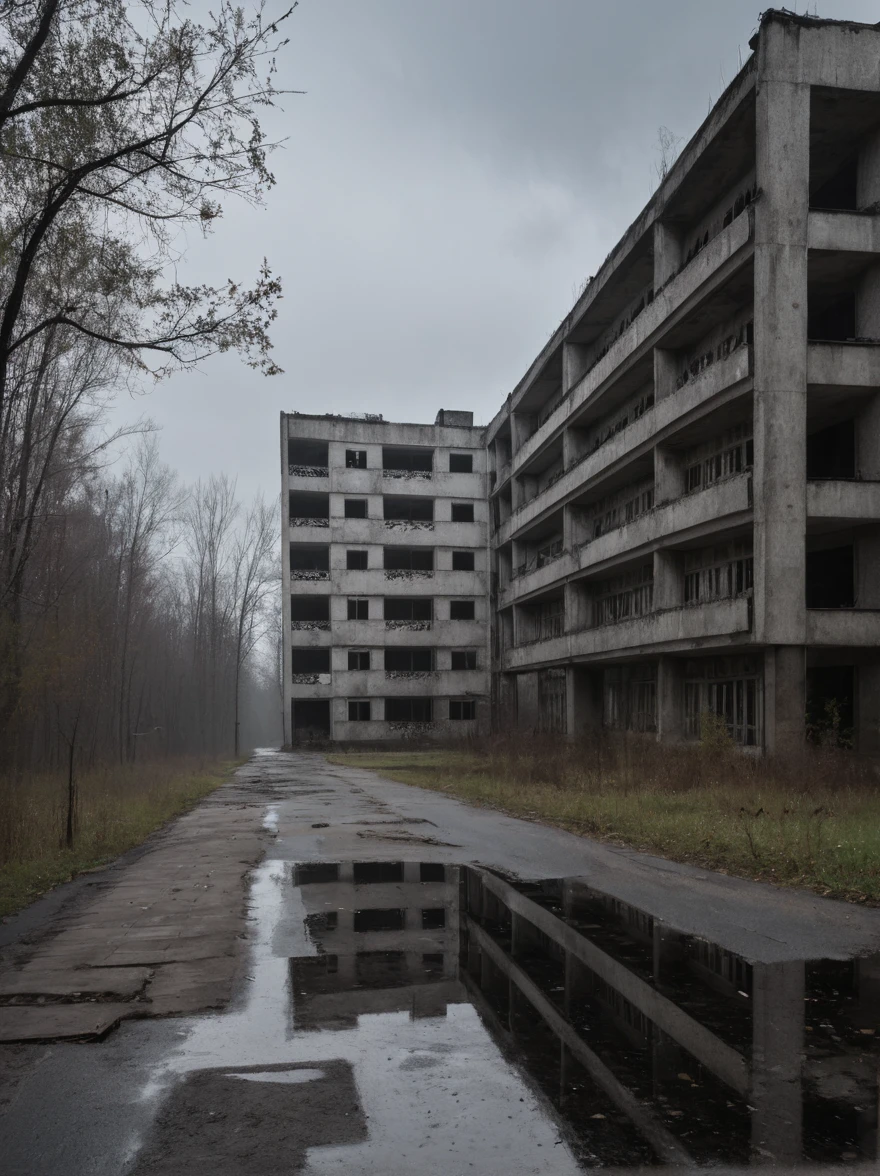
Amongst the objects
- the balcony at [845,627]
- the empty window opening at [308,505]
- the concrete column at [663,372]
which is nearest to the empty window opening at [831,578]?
the balcony at [845,627]

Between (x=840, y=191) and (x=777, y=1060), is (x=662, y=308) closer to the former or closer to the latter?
(x=840, y=191)

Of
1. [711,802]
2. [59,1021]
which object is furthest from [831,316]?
[59,1021]

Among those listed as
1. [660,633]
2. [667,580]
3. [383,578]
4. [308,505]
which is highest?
[308,505]

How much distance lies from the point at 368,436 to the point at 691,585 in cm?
2963

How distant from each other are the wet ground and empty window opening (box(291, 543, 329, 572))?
4647 cm

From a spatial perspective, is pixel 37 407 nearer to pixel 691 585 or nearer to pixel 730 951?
pixel 691 585

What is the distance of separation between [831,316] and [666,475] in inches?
244

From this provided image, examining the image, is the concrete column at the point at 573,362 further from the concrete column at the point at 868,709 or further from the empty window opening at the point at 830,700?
the concrete column at the point at 868,709

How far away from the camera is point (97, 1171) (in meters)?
3.61

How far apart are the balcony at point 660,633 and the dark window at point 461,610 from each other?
48.7 feet

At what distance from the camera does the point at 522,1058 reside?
4.70m

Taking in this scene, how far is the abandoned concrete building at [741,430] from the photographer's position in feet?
74.0

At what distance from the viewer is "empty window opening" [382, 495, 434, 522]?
183 feet

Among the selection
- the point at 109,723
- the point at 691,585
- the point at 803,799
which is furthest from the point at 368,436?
the point at 803,799
